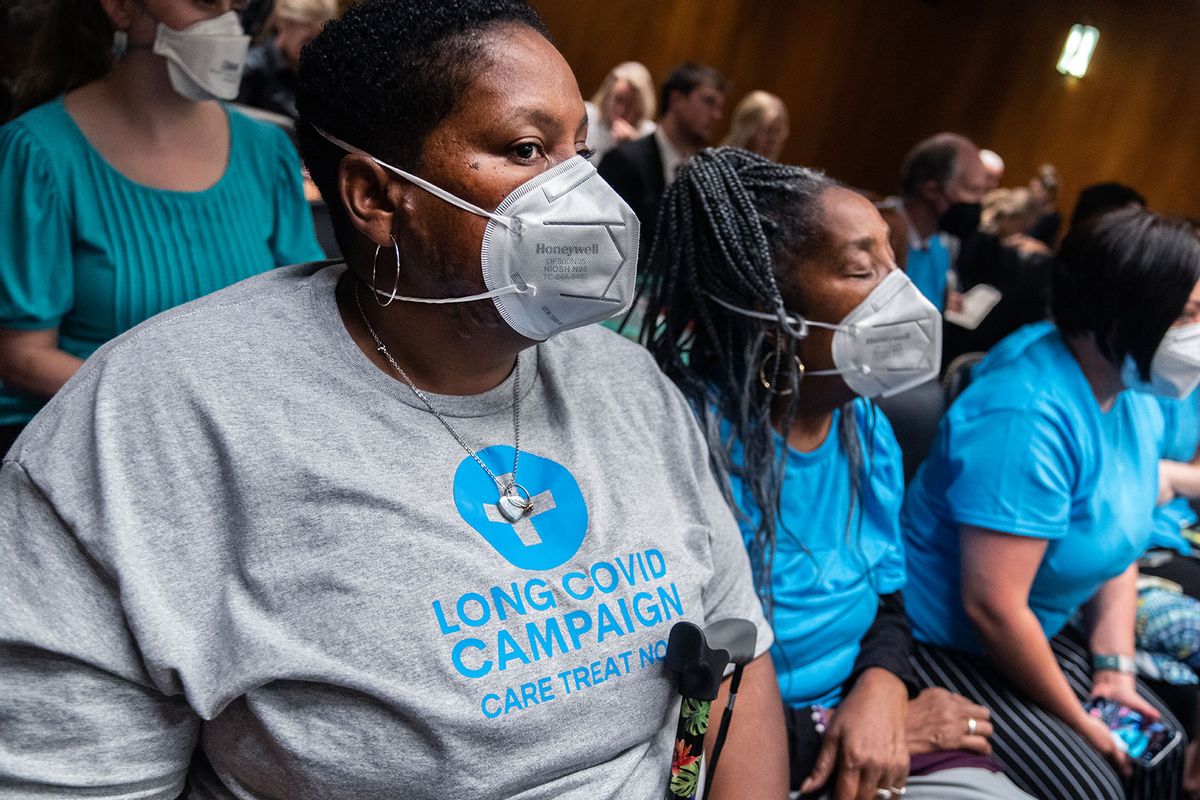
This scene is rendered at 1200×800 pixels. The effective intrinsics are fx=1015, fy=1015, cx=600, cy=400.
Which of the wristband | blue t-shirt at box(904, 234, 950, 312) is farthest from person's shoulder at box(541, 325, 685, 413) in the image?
blue t-shirt at box(904, 234, 950, 312)

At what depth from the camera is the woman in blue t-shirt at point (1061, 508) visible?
1867mm

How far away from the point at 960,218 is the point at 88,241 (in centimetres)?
380

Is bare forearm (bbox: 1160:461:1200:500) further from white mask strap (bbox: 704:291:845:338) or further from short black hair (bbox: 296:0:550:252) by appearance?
short black hair (bbox: 296:0:550:252)

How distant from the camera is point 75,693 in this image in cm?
95

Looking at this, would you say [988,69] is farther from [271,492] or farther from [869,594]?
[271,492]

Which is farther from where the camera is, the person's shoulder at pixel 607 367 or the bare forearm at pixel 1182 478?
the bare forearm at pixel 1182 478

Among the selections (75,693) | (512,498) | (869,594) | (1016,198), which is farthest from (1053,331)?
(1016,198)

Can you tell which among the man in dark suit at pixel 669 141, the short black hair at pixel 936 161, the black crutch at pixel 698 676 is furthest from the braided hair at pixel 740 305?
the short black hair at pixel 936 161

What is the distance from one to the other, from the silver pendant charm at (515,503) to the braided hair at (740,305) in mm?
508

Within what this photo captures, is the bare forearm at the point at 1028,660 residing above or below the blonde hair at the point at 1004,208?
below

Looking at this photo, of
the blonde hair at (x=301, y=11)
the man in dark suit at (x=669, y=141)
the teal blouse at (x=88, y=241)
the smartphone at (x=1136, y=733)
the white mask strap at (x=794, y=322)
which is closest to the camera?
the teal blouse at (x=88, y=241)

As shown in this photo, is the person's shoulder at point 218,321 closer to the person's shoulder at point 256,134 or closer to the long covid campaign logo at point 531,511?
the long covid campaign logo at point 531,511

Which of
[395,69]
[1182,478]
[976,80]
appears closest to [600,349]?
[395,69]

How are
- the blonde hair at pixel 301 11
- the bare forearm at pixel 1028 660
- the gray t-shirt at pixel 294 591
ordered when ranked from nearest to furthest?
the gray t-shirt at pixel 294 591 < the bare forearm at pixel 1028 660 < the blonde hair at pixel 301 11
